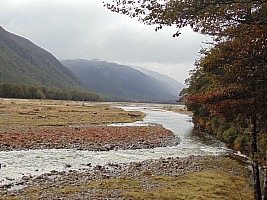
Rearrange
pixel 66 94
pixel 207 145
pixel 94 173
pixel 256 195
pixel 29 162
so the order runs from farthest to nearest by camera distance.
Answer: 1. pixel 66 94
2. pixel 207 145
3. pixel 29 162
4. pixel 94 173
5. pixel 256 195

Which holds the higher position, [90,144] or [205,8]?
[205,8]

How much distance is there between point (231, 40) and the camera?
9008 millimetres

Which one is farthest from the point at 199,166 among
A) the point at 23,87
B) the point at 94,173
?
the point at 23,87

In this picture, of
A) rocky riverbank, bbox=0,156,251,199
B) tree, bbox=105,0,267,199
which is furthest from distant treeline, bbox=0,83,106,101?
tree, bbox=105,0,267,199

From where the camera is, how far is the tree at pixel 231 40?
22.3 feet

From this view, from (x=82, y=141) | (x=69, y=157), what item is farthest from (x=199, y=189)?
(x=82, y=141)

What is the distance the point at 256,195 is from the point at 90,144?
19.6 meters

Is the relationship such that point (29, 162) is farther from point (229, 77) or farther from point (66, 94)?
point (66, 94)

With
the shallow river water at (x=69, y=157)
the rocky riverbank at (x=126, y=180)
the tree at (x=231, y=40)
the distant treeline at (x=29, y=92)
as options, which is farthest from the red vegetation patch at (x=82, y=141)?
the distant treeline at (x=29, y=92)

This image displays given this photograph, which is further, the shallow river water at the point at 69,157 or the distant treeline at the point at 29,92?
the distant treeline at the point at 29,92

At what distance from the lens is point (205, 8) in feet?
22.2

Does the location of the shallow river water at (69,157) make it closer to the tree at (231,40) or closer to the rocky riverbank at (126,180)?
the rocky riverbank at (126,180)

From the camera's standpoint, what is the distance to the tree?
6.80 m

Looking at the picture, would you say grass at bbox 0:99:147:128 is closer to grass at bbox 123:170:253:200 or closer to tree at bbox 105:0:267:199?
grass at bbox 123:170:253:200
